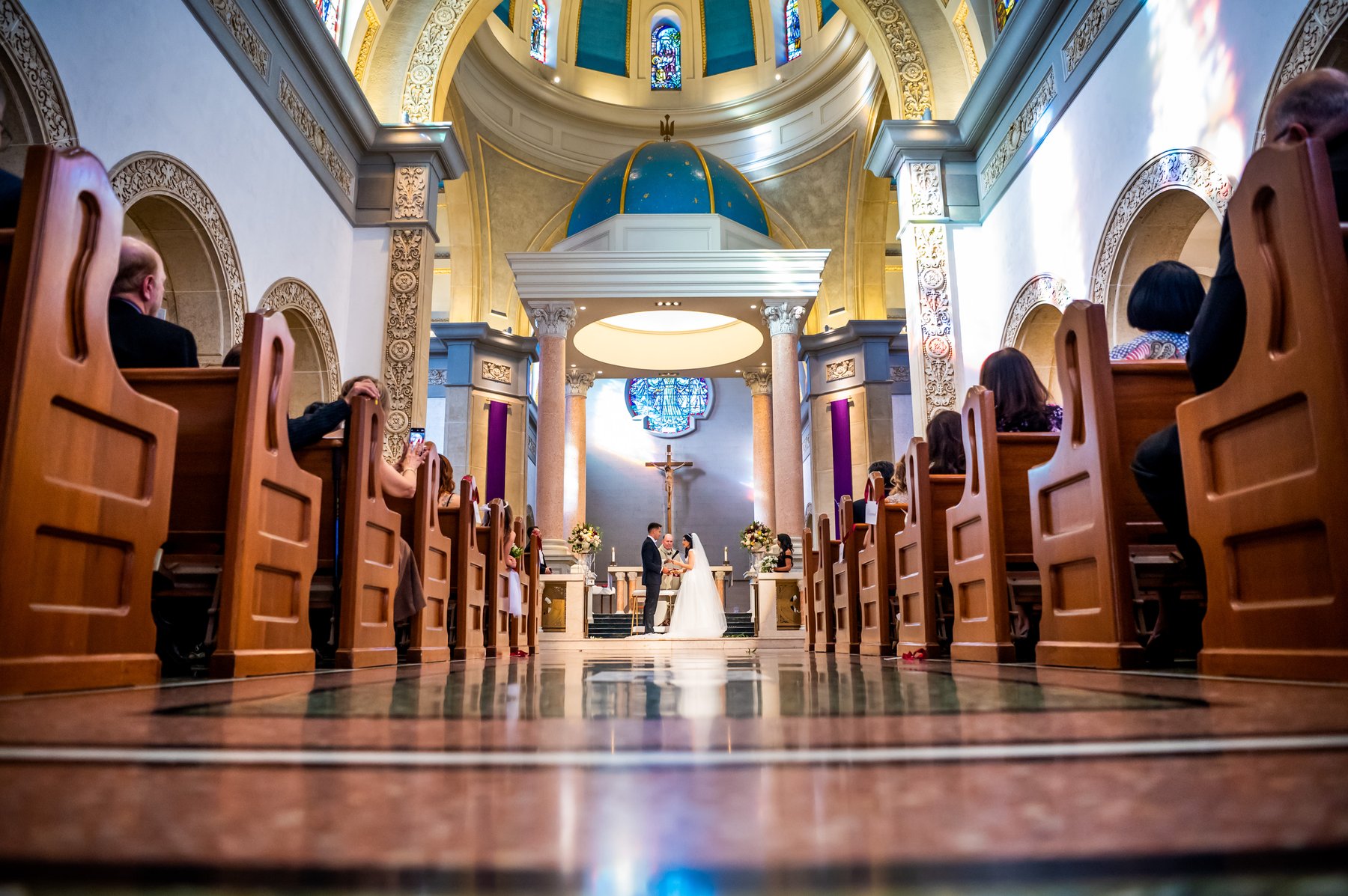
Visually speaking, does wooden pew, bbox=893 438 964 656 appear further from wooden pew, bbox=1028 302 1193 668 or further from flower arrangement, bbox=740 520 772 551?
flower arrangement, bbox=740 520 772 551

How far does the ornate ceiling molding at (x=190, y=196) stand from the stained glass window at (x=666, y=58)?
467 inches

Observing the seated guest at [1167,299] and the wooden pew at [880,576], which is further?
the wooden pew at [880,576]

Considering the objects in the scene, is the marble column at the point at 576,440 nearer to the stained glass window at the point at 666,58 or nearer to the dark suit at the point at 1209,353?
the stained glass window at the point at 666,58

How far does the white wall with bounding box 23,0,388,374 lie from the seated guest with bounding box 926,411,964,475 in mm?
4043

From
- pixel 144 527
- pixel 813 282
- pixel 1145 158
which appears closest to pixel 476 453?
pixel 813 282

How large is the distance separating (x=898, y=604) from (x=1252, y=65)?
365cm

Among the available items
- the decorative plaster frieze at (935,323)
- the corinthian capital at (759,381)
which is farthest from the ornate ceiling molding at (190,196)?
the corinthian capital at (759,381)

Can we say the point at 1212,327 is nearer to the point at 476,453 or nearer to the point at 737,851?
the point at 737,851

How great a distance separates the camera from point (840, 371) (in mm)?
15375

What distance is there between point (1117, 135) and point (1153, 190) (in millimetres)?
720

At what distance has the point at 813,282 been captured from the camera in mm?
11750

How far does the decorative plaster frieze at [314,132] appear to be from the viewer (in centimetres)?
786

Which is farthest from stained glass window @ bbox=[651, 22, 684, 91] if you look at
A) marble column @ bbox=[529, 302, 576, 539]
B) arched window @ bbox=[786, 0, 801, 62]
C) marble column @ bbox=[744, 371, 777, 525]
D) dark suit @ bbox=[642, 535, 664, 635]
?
dark suit @ bbox=[642, 535, 664, 635]

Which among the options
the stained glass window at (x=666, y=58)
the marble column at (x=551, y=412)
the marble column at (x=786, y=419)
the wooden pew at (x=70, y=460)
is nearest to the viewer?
the wooden pew at (x=70, y=460)
